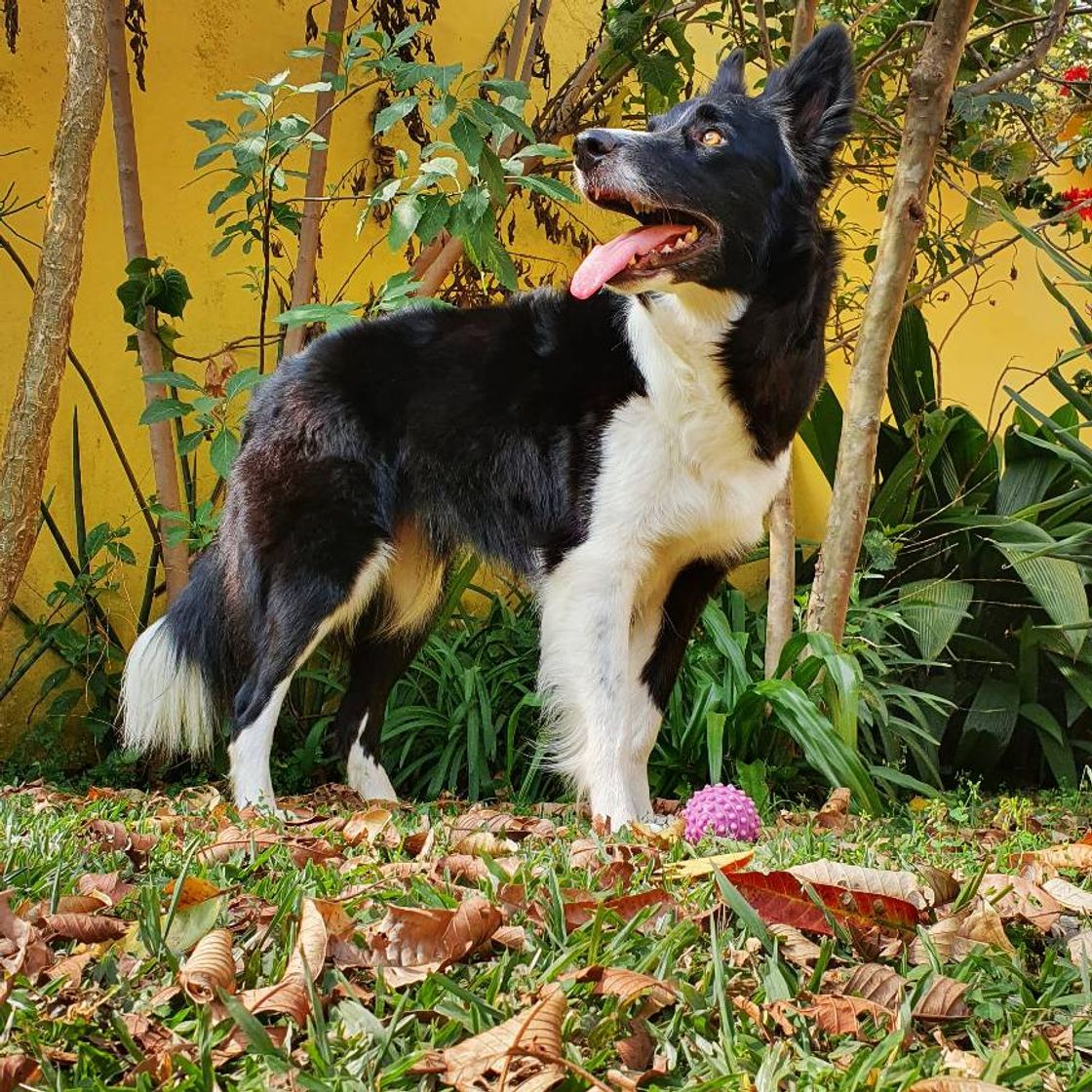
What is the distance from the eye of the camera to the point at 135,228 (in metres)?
3.91

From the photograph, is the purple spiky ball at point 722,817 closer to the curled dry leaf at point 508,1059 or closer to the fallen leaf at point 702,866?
the fallen leaf at point 702,866

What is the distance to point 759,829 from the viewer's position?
8.28 ft

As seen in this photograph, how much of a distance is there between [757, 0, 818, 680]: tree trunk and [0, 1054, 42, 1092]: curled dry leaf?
2.73 metres

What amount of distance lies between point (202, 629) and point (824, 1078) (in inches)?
105

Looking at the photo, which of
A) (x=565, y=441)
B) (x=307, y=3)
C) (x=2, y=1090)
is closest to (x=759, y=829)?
(x=565, y=441)

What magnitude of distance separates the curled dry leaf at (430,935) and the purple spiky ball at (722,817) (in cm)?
105

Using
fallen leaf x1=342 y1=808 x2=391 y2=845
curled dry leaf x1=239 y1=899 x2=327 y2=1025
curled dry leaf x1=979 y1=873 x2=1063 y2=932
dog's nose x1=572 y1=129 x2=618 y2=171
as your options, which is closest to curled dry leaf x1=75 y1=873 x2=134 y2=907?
curled dry leaf x1=239 y1=899 x2=327 y2=1025

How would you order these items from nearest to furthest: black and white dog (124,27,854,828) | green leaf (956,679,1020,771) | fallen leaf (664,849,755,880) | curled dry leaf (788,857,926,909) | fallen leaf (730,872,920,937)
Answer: fallen leaf (730,872,920,937) → curled dry leaf (788,857,926,909) → fallen leaf (664,849,755,880) → black and white dog (124,27,854,828) → green leaf (956,679,1020,771)

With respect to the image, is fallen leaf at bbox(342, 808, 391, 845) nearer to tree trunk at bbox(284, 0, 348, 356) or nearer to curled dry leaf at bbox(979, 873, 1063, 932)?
curled dry leaf at bbox(979, 873, 1063, 932)

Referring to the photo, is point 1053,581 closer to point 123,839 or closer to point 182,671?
point 182,671

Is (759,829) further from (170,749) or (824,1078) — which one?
(170,749)

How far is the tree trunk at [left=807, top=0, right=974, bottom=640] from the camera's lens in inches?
124

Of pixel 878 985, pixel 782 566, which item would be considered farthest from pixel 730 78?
pixel 878 985

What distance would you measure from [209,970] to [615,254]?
1789 millimetres
